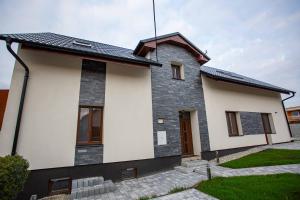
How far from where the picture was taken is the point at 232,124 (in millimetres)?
9961

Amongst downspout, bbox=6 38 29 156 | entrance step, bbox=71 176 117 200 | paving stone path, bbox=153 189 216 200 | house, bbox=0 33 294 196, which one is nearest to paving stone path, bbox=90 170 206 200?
entrance step, bbox=71 176 117 200

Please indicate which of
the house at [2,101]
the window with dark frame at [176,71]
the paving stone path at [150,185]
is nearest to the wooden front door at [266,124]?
the window with dark frame at [176,71]

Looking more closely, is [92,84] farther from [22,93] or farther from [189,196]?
[189,196]

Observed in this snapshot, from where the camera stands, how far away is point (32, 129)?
4977 millimetres

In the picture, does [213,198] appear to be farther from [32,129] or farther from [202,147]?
[32,129]

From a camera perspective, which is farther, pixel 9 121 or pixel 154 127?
pixel 154 127

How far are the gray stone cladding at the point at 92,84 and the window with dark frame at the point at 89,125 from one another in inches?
12.5

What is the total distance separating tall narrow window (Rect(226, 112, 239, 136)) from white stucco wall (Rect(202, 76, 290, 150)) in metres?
0.37

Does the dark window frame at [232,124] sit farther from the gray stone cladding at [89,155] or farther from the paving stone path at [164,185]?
the gray stone cladding at [89,155]

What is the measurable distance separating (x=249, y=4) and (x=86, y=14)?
10776 millimetres

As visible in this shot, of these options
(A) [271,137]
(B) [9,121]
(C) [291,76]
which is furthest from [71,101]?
(C) [291,76]

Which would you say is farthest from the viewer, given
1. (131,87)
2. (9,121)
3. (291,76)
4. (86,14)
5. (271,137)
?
(291,76)

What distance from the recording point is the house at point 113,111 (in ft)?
16.5

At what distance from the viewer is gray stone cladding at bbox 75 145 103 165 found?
5433 mm
